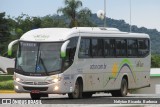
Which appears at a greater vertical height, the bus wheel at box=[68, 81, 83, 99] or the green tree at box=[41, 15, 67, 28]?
the bus wheel at box=[68, 81, 83, 99]

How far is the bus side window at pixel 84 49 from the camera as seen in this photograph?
2994cm

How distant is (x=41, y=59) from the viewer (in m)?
28.1

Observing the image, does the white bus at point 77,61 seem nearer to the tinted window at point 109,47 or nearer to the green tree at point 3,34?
the tinted window at point 109,47

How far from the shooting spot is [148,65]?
37219mm

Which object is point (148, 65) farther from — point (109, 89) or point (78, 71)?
point (78, 71)

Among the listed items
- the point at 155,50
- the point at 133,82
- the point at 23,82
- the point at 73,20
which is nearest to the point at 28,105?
the point at 23,82

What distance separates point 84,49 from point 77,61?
98cm

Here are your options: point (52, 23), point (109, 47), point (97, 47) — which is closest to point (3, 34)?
point (52, 23)

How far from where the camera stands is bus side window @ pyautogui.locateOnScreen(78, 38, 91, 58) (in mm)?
29938

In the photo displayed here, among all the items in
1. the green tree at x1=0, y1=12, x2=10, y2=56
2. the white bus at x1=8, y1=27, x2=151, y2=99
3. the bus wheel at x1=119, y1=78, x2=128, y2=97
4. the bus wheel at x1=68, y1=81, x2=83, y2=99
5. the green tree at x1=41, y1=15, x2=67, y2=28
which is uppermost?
the white bus at x1=8, y1=27, x2=151, y2=99

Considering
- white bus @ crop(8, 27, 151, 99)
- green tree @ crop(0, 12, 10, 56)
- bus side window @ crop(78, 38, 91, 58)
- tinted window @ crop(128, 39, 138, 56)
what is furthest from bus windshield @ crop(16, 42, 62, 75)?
green tree @ crop(0, 12, 10, 56)

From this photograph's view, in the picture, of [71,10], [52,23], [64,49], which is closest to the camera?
[64,49]

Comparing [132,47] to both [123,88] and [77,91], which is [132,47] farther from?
[77,91]

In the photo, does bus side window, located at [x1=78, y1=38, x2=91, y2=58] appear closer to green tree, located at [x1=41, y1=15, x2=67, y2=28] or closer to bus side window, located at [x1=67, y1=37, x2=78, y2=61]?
bus side window, located at [x1=67, y1=37, x2=78, y2=61]
